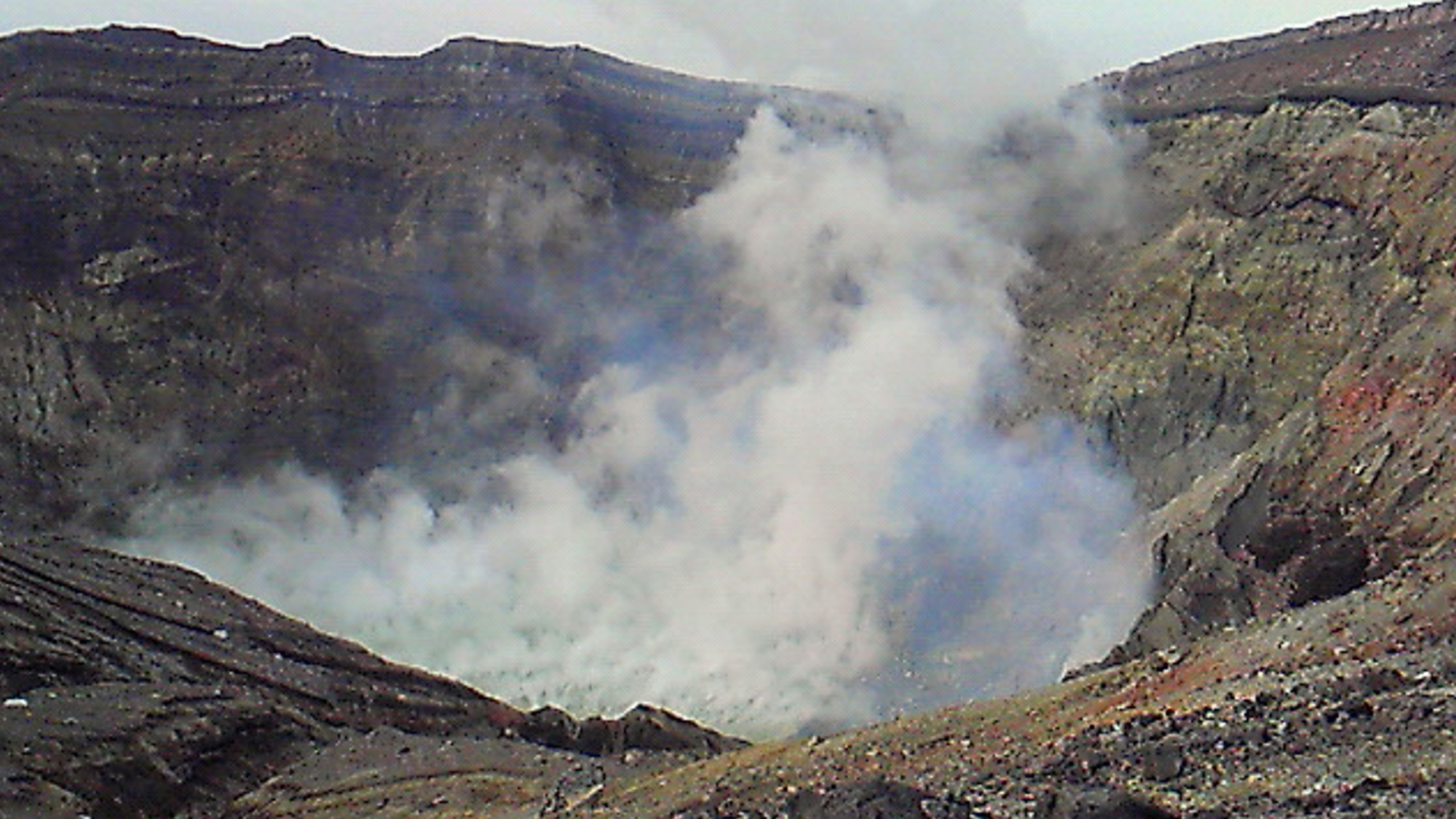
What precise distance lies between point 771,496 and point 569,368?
9.13m

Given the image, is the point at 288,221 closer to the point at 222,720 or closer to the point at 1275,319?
→ the point at 222,720

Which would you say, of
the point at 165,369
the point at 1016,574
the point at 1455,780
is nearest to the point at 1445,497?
the point at 1455,780

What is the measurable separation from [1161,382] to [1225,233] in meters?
4.45

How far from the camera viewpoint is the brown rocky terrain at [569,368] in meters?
18.4

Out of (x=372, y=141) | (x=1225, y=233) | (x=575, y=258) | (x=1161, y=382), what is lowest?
(x=1161, y=382)

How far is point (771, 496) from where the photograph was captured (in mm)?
45000

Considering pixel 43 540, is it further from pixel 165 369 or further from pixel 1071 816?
pixel 1071 816

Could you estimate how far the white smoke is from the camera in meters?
39.3

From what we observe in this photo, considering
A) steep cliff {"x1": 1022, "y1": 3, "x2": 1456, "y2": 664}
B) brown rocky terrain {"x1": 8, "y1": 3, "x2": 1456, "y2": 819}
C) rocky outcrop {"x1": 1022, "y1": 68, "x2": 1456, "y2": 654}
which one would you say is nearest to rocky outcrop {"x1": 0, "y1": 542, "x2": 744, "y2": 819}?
brown rocky terrain {"x1": 8, "y1": 3, "x2": 1456, "y2": 819}

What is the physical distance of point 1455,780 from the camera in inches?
553

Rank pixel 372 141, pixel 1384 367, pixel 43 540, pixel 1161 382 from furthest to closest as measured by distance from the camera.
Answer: pixel 372 141 < pixel 1161 382 < pixel 43 540 < pixel 1384 367

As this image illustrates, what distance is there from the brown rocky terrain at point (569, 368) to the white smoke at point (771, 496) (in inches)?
60.8

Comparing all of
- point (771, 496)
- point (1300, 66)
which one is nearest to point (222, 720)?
point (771, 496)

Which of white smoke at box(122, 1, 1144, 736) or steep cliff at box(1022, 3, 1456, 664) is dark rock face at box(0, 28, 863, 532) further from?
steep cliff at box(1022, 3, 1456, 664)
